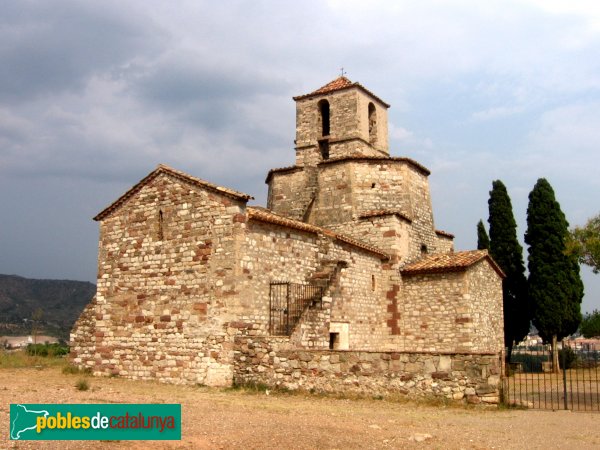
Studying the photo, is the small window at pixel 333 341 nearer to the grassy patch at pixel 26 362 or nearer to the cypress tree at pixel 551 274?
the grassy patch at pixel 26 362

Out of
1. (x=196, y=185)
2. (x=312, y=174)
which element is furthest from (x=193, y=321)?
(x=312, y=174)

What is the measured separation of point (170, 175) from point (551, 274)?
64.9 feet

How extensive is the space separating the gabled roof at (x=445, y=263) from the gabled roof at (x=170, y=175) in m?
7.84

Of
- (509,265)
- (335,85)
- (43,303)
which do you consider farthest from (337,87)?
(43,303)

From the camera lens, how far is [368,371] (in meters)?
12.9

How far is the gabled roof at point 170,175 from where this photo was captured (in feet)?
51.7

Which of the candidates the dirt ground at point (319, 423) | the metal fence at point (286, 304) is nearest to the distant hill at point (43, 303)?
the metal fence at point (286, 304)

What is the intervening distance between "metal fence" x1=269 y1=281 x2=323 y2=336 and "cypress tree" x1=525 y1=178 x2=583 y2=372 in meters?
15.4

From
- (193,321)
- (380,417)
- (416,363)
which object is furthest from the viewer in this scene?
(193,321)

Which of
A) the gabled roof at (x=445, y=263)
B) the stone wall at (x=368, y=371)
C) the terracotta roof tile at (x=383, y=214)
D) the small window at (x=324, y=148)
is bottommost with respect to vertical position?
the stone wall at (x=368, y=371)

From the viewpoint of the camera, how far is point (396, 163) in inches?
897

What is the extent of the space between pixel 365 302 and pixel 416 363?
7526 mm

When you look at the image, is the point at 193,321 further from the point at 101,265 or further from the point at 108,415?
the point at 108,415

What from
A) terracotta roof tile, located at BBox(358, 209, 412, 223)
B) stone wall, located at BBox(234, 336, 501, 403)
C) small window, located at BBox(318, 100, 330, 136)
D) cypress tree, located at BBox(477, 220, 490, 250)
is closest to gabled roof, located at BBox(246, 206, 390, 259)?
terracotta roof tile, located at BBox(358, 209, 412, 223)
